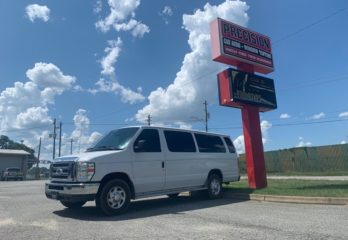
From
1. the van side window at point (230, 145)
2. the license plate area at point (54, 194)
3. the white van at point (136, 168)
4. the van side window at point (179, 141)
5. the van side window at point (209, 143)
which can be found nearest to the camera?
the white van at point (136, 168)

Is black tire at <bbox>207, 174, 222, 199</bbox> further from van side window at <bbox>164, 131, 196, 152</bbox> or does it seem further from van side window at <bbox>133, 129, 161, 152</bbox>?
van side window at <bbox>133, 129, 161, 152</bbox>

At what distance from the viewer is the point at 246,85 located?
14.9 meters

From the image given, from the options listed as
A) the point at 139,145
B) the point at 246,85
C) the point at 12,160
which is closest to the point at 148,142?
the point at 139,145

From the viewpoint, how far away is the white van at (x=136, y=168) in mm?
8758

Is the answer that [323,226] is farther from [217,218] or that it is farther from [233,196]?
[233,196]

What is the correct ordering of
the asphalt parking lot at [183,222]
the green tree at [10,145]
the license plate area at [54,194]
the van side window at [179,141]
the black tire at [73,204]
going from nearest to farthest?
the asphalt parking lot at [183,222], the license plate area at [54,194], the black tire at [73,204], the van side window at [179,141], the green tree at [10,145]

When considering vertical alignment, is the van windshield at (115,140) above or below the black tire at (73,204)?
above

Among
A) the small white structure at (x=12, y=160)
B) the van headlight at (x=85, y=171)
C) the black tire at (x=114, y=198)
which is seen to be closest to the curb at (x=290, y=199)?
the black tire at (x=114, y=198)

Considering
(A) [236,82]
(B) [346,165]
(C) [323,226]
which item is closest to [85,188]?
(C) [323,226]

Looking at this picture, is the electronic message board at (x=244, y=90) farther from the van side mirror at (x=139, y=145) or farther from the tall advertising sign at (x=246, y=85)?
the van side mirror at (x=139, y=145)

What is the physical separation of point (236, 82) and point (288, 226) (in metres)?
8.14

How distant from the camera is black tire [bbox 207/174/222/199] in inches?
475

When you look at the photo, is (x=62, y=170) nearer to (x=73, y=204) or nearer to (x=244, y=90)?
(x=73, y=204)

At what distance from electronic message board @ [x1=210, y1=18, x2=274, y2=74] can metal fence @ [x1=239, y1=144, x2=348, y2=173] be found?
1697cm
